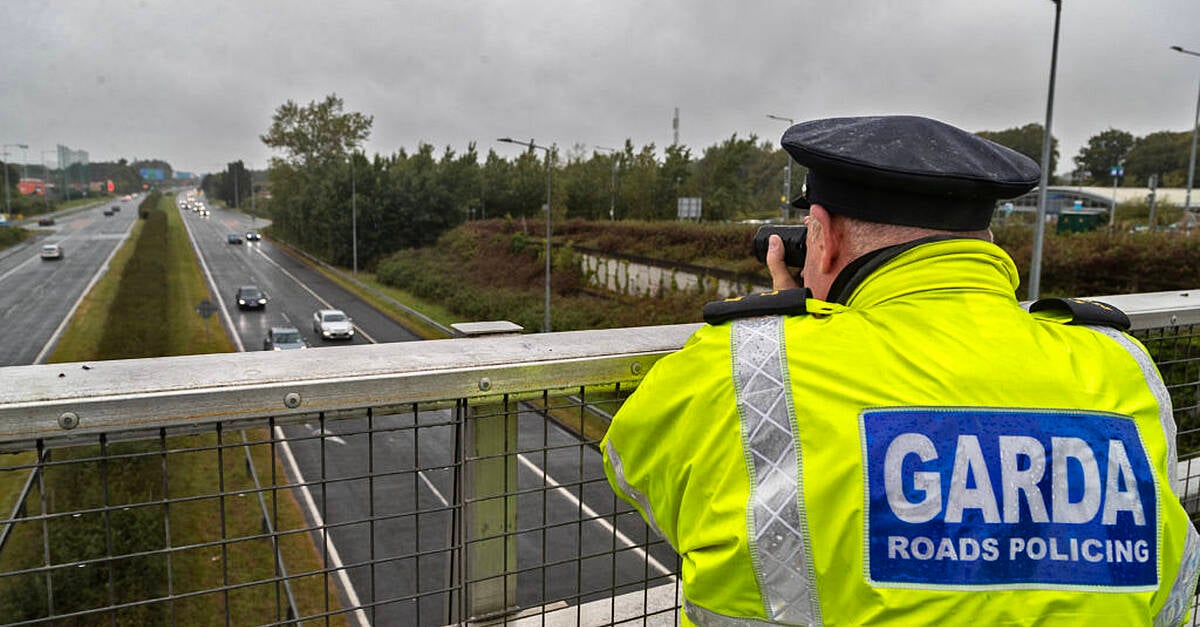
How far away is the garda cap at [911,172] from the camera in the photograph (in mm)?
1281

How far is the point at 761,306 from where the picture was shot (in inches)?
48.8

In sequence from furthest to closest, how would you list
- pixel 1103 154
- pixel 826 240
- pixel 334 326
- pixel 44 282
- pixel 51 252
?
pixel 1103 154
pixel 51 252
pixel 44 282
pixel 334 326
pixel 826 240

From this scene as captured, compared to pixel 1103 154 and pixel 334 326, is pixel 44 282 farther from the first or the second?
pixel 1103 154

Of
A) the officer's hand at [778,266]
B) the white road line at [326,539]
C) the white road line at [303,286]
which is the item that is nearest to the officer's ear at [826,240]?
the officer's hand at [778,266]

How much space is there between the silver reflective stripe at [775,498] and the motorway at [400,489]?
691mm

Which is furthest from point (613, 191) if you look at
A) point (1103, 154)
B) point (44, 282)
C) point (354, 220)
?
point (1103, 154)

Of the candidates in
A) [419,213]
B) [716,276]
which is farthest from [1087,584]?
[419,213]

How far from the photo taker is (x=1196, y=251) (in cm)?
1490

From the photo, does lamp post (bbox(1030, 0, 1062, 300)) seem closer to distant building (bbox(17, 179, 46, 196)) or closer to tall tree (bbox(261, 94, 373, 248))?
tall tree (bbox(261, 94, 373, 248))

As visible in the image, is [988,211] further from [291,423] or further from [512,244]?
[512,244]

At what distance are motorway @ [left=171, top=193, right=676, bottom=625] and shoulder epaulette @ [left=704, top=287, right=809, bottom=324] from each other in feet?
2.16

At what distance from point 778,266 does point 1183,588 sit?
823mm

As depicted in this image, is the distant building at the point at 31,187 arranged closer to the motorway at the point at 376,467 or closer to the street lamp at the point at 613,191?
the motorway at the point at 376,467

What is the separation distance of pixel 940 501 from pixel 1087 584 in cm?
25
